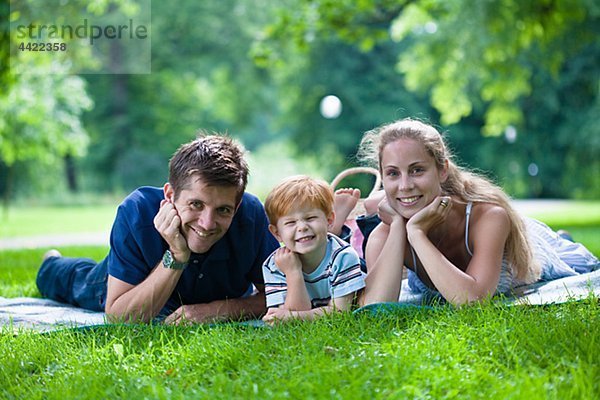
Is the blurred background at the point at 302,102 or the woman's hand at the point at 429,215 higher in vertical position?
the blurred background at the point at 302,102

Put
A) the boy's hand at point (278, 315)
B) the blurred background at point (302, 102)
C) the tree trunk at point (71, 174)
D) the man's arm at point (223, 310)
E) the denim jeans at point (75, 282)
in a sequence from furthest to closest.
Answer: the tree trunk at point (71, 174)
the blurred background at point (302, 102)
the denim jeans at point (75, 282)
the man's arm at point (223, 310)
the boy's hand at point (278, 315)

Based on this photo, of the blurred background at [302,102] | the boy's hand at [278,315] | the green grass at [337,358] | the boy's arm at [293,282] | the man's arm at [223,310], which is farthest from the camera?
the blurred background at [302,102]

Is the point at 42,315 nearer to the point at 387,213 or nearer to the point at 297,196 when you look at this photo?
the point at 297,196

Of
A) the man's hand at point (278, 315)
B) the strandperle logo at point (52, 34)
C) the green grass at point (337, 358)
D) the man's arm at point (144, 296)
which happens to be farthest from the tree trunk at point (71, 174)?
the green grass at point (337, 358)

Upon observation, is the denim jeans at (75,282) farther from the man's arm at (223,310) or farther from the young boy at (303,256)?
the young boy at (303,256)

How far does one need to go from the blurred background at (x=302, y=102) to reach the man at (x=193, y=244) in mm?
9969

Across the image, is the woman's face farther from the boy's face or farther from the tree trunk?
the tree trunk

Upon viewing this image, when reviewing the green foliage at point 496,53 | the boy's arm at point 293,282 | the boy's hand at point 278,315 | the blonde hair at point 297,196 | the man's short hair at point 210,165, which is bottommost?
the boy's hand at point 278,315

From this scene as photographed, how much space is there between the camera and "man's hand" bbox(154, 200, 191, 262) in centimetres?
378

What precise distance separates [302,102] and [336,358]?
3144 centimetres

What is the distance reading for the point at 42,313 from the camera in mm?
4758

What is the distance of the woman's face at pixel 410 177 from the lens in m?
4.04

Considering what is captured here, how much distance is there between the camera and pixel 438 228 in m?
4.32

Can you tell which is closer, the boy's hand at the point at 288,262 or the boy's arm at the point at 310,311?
the boy's arm at the point at 310,311
